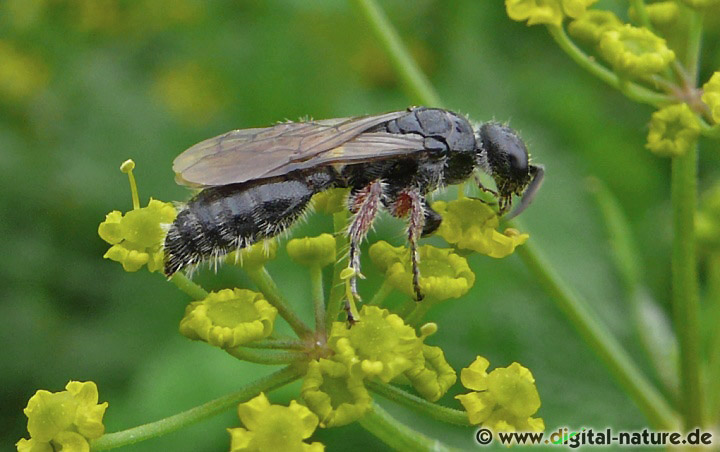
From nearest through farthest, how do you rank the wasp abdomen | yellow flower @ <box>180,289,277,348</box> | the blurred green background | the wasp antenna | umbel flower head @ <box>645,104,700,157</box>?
yellow flower @ <box>180,289,277,348</box>, the wasp abdomen, umbel flower head @ <box>645,104,700,157</box>, the wasp antenna, the blurred green background

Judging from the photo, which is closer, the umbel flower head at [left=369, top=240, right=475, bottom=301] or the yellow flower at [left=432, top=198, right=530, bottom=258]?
the umbel flower head at [left=369, top=240, right=475, bottom=301]

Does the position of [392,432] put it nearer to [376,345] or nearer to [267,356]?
[376,345]

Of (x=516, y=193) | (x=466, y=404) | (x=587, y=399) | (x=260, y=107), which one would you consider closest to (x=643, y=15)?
(x=516, y=193)

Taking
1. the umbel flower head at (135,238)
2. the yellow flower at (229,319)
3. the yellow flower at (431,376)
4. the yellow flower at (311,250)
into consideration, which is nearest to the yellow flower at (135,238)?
the umbel flower head at (135,238)

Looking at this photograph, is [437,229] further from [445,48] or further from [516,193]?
[445,48]

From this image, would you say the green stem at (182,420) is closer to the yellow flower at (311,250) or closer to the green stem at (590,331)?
the yellow flower at (311,250)

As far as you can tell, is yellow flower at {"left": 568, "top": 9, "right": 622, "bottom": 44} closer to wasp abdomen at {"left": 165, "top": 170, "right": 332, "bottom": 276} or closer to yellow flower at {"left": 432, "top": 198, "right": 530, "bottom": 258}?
yellow flower at {"left": 432, "top": 198, "right": 530, "bottom": 258}

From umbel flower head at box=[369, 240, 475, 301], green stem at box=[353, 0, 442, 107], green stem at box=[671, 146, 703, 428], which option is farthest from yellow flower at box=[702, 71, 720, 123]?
green stem at box=[353, 0, 442, 107]
